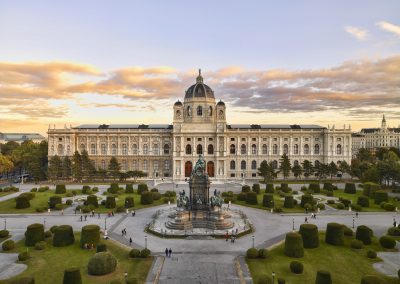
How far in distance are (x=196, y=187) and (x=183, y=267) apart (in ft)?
65.7

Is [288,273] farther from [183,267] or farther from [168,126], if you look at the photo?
[168,126]

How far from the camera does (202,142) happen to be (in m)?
105

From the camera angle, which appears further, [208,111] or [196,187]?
[208,111]

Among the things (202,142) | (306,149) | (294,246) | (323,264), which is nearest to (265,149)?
(306,149)

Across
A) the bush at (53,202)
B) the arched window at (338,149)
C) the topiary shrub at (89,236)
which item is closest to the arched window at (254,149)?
the arched window at (338,149)

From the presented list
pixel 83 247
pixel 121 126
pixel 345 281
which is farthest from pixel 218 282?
pixel 121 126

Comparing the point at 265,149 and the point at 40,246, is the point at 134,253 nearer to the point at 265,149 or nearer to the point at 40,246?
the point at 40,246

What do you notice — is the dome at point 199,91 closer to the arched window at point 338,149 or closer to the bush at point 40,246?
the arched window at point 338,149

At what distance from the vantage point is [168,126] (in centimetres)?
11375

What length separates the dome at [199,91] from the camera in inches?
4296

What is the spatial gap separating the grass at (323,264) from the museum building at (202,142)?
220 ft

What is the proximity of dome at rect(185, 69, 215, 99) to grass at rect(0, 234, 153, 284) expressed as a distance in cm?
7407

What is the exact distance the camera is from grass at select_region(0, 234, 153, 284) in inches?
1213

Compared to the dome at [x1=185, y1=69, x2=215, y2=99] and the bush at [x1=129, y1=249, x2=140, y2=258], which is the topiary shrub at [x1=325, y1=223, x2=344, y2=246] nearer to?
the bush at [x1=129, y1=249, x2=140, y2=258]
